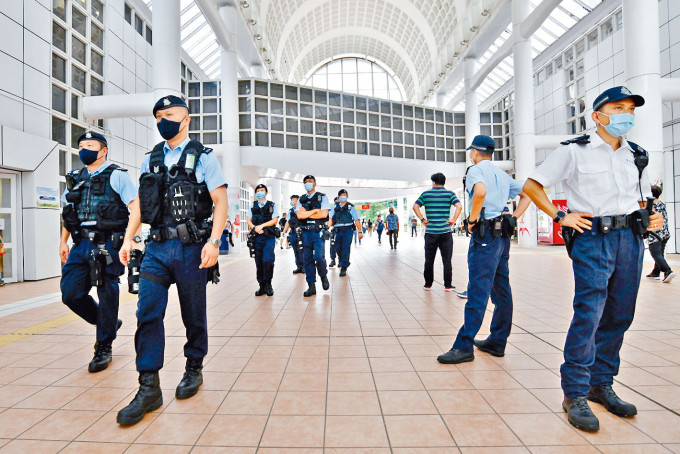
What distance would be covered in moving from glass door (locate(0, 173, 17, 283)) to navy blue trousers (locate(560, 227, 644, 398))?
35.9 ft

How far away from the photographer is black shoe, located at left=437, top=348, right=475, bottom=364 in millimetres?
3104

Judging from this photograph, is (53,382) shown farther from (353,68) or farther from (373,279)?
(353,68)

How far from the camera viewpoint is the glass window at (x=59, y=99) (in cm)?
989

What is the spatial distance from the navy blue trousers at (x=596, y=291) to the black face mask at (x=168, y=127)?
107 inches

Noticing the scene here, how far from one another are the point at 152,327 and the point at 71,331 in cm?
270

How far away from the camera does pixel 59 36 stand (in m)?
10.0

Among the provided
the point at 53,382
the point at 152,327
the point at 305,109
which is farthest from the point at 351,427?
the point at 305,109

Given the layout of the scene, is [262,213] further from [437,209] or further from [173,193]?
[173,193]

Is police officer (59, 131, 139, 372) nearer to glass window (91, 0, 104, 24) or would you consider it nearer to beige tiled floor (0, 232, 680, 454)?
beige tiled floor (0, 232, 680, 454)

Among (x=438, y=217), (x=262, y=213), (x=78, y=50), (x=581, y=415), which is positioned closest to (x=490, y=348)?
(x=581, y=415)

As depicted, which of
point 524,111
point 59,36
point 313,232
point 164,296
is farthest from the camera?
point 524,111

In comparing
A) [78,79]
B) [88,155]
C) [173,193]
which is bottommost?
[173,193]

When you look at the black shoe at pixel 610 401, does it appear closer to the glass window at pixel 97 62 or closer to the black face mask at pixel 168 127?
the black face mask at pixel 168 127

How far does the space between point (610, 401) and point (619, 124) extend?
1.65 m
